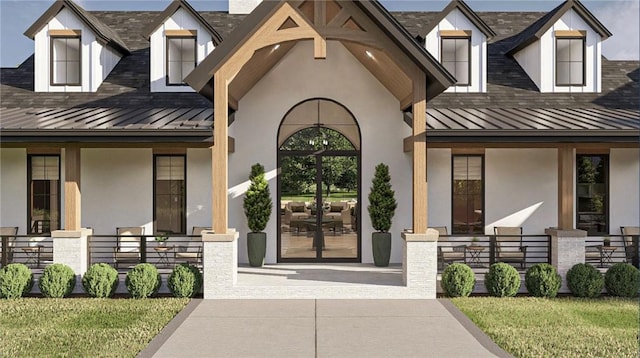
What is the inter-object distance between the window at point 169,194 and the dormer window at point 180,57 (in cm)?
246

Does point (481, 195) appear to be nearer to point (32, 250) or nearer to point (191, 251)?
point (191, 251)

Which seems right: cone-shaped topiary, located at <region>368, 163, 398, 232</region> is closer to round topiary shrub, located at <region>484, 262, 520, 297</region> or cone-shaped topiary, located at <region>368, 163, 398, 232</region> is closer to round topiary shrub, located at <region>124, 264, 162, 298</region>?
round topiary shrub, located at <region>484, 262, 520, 297</region>

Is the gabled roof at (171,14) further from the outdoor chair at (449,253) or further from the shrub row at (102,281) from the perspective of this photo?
the outdoor chair at (449,253)

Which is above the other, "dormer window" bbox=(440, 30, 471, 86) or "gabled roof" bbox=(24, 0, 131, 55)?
"gabled roof" bbox=(24, 0, 131, 55)

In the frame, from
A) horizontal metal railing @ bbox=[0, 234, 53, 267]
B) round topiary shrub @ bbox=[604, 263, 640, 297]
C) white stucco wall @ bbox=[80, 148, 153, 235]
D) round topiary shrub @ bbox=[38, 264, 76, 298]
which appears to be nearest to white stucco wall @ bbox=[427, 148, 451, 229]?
round topiary shrub @ bbox=[604, 263, 640, 297]

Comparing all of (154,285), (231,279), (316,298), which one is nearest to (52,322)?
(154,285)

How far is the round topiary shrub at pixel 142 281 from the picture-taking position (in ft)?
33.5

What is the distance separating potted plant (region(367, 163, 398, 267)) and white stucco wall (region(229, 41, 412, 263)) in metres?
0.54

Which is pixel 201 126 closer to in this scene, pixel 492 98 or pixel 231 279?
pixel 231 279

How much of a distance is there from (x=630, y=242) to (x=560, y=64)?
540cm

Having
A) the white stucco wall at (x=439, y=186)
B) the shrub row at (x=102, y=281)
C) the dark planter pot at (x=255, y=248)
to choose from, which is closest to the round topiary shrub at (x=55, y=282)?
the shrub row at (x=102, y=281)

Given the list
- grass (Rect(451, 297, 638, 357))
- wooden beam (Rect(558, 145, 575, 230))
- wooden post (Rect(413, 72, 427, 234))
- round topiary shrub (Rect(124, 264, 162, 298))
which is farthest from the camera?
wooden beam (Rect(558, 145, 575, 230))

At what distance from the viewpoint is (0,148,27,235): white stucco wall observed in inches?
531

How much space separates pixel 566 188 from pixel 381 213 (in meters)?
4.44
